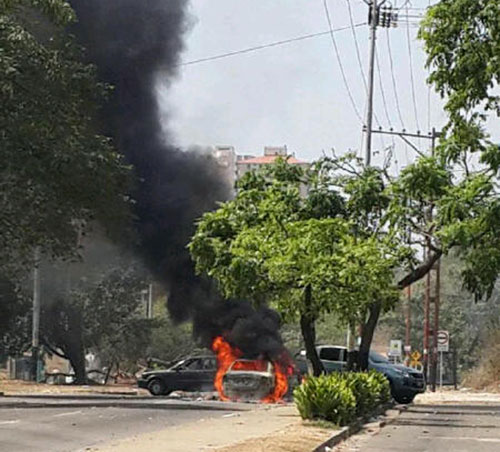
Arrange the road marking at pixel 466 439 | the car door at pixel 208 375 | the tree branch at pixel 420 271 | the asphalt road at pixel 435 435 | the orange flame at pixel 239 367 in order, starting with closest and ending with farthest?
the asphalt road at pixel 435 435 → the road marking at pixel 466 439 → the tree branch at pixel 420 271 → the orange flame at pixel 239 367 → the car door at pixel 208 375

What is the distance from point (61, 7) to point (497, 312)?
224ft

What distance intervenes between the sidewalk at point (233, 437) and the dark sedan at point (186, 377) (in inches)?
591

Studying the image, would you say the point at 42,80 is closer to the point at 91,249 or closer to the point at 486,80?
the point at 91,249

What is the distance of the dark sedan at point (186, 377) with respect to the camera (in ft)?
128

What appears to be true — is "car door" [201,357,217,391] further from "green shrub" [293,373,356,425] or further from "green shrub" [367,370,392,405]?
"green shrub" [293,373,356,425]

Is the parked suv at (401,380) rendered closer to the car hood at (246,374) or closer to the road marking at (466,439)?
the car hood at (246,374)

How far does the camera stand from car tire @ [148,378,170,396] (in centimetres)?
3987

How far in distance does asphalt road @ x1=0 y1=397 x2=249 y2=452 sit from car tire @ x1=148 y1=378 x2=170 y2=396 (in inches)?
340

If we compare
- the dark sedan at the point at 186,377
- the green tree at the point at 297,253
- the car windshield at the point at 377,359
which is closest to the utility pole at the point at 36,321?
the dark sedan at the point at 186,377

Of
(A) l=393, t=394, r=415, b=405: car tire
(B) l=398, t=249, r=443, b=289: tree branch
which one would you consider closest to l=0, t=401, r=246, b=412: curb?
(B) l=398, t=249, r=443, b=289: tree branch

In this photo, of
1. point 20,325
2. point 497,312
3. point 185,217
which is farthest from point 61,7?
point 497,312

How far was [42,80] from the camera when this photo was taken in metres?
28.8

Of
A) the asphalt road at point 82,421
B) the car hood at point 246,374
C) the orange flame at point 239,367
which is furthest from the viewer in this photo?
the orange flame at point 239,367

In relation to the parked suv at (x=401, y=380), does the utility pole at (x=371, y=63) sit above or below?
above
